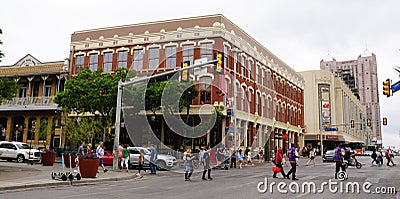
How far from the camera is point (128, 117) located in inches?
1257

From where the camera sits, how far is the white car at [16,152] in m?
27.7

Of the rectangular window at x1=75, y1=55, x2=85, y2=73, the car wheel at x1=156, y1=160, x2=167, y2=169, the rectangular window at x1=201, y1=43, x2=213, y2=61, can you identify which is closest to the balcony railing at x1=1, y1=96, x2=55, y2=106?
the rectangular window at x1=75, y1=55, x2=85, y2=73

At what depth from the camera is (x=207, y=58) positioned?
32.0 m

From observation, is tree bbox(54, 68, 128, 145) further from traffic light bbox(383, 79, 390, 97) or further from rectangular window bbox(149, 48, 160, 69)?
traffic light bbox(383, 79, 390, 97)

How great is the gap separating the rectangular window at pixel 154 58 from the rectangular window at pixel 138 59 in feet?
3.15

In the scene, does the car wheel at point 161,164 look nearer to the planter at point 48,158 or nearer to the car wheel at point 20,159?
the planter at point 48,158

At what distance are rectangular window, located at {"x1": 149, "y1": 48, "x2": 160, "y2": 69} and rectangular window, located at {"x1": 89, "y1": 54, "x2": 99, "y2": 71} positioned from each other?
6.72 metres

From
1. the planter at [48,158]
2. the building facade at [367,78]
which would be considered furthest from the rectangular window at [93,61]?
the building facade at [367,78]

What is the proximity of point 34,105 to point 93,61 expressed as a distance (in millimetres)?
8080

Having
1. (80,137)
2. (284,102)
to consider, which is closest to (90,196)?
(80,137)

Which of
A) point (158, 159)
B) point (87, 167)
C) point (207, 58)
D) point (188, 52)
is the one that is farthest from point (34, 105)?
point (87, 167)

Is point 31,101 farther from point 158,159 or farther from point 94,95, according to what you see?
point 158,159

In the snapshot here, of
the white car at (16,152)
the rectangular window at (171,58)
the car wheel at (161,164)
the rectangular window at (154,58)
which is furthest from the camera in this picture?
the rectangular window at (154,58)

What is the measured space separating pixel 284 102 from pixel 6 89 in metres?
37.3
